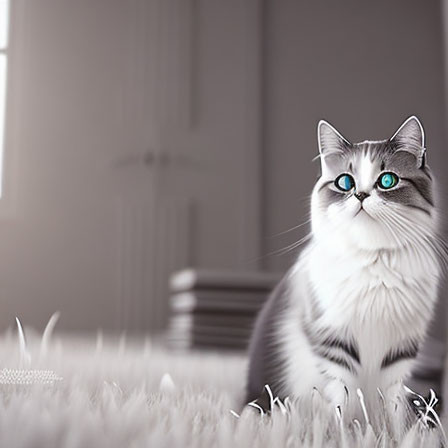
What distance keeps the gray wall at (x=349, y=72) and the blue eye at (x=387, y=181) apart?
72mm

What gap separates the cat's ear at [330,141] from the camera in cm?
32

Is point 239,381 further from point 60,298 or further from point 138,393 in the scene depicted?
point 60,298

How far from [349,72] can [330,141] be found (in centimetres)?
31

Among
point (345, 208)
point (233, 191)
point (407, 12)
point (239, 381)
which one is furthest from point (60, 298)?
point (233, 191)

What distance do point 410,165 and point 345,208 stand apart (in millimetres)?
40

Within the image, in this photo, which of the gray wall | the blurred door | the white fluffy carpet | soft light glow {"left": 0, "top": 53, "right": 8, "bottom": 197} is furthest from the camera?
the blurred door

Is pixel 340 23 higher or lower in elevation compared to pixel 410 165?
higher

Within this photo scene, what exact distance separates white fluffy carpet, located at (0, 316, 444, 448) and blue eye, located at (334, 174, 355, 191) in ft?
0.36

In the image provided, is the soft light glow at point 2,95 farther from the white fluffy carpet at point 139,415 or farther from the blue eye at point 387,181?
the blue eye at point 387,181

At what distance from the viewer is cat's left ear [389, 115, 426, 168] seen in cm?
30

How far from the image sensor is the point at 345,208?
0.31 m

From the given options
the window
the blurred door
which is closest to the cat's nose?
the window

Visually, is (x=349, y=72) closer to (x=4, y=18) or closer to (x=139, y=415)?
(x=4, y=18)

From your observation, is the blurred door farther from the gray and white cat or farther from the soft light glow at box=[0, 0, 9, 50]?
the gray and white cat
